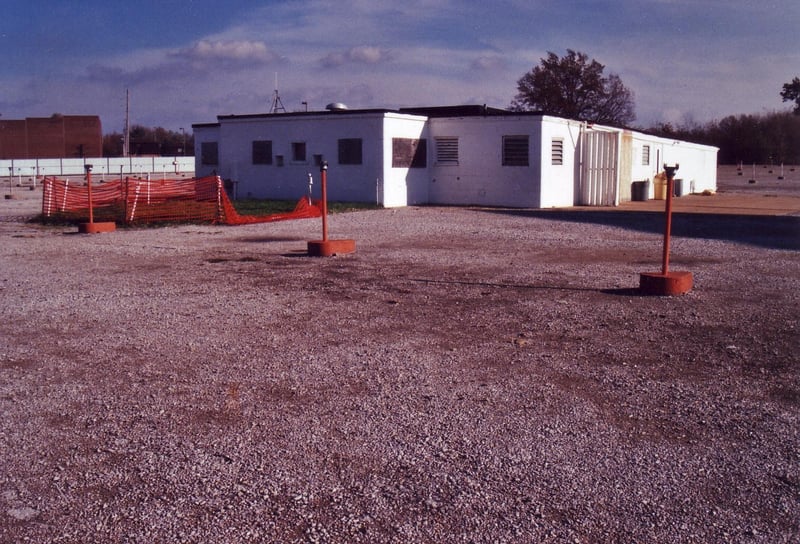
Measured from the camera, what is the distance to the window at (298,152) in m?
26.0

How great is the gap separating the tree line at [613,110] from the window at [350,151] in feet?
131

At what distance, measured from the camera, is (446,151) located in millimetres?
25984

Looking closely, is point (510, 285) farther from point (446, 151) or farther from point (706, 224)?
point (446, 151)

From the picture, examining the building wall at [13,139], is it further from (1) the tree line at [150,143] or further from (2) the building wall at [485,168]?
(2) the building wall at [485,168]

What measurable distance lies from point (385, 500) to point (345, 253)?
358 inches

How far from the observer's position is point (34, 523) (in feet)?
11.8

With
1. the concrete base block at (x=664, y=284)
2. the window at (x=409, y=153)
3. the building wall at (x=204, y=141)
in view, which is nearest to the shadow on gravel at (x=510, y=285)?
the concrete base block at (x=664, y=284)

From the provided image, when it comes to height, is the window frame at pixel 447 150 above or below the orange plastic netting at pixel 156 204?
above

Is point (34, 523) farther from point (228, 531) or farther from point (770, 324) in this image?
point (770, 324)

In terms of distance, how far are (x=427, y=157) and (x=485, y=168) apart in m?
2.11

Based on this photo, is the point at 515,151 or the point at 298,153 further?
the point at 298,153

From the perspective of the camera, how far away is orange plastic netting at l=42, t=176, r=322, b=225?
19438 mm

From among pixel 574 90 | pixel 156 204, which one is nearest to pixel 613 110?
pixel 574 90

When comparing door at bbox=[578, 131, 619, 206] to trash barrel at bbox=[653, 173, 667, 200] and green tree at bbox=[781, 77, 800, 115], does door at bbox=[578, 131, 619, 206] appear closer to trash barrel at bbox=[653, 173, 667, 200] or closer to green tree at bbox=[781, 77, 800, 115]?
trash barrel at bbox=[653, 173, 667, 200]
